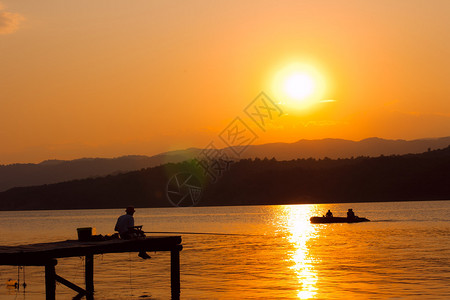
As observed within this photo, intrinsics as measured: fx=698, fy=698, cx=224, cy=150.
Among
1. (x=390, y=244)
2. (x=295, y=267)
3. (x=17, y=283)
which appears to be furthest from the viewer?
(x=390, y=244)

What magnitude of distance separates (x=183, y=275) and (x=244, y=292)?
32.3ft

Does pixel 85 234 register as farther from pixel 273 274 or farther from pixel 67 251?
pixel 273 274

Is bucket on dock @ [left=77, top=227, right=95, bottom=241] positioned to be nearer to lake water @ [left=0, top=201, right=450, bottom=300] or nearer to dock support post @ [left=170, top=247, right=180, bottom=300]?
dock support post @ [left=170, top=247, right=180, bottom=300]

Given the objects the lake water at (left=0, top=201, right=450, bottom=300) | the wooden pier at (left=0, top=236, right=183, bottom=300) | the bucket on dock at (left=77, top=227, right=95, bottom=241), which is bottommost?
the lake water at (left=0, top=201, right=450, bottom=300)

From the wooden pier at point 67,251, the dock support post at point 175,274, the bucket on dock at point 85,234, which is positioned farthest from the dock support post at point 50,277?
the dock support post at point 175,274

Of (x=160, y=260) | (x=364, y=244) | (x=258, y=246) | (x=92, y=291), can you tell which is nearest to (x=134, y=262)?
(x=160, y=260)

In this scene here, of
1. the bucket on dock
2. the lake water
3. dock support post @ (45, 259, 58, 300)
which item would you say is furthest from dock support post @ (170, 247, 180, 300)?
dock support post @ (45, 259, 58, 300)

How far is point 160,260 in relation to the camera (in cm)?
5928

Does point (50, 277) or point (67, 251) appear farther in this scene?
point (50, 277)

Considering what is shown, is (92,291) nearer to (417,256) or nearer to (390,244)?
(417,256)

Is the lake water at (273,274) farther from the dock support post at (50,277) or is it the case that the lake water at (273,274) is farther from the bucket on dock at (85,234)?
the dock support post at (50,277)

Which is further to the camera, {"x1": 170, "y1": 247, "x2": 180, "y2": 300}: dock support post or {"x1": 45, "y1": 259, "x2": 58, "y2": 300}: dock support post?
{"x1": 170, "y1": 247, "x2": 180, "y2": 300}: dock support post

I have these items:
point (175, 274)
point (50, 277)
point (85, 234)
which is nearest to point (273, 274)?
point (175, 274)

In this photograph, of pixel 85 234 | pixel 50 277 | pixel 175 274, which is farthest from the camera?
pixel 175 274
